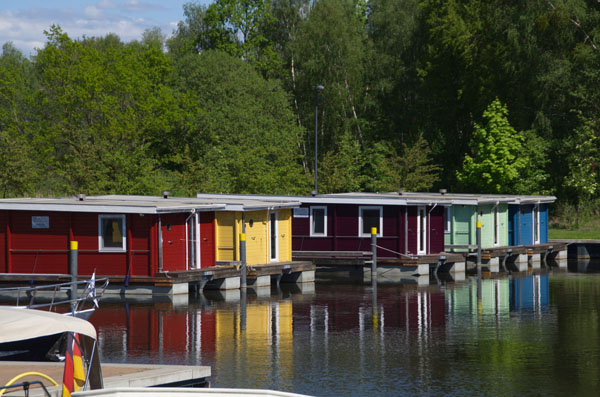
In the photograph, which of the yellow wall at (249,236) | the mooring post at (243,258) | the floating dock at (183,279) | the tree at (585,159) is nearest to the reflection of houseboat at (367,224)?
the yellow wall at (249,236)

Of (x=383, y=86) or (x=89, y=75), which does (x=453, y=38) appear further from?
(x=89, y=75)

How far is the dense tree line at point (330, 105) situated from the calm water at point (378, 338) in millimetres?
25601

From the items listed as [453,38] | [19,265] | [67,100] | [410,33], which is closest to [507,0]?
[453,38]

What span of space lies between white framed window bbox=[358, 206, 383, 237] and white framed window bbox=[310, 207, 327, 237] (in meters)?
1.57

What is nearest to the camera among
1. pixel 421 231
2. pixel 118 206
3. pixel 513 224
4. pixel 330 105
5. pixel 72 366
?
pixel 72 366

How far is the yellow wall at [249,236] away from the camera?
39.0 m

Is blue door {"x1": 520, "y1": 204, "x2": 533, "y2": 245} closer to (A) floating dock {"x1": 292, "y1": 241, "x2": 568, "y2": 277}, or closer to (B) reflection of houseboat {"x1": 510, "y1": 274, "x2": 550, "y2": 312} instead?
(A) floating dock {"x1": 292, "y1": 241, "x2": 568, "y2": 277}

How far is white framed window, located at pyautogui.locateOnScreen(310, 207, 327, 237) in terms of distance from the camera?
4412 centimetres

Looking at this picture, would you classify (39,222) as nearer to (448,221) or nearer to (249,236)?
(249,236)

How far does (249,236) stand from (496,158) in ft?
109

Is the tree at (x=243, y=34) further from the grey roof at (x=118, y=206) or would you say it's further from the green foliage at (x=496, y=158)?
the grey roof at (x=118, y=206)

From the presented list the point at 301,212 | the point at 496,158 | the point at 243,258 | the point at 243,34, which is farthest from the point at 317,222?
the point at 243,34

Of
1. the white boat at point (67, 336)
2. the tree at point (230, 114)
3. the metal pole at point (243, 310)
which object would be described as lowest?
the metal pole at point (243, 310)

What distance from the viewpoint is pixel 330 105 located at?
8838 cm
